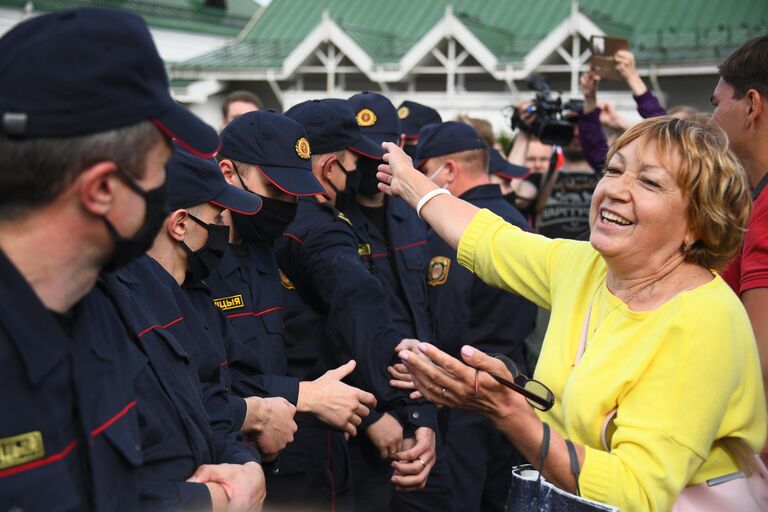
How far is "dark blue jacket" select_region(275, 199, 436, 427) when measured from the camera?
357cm

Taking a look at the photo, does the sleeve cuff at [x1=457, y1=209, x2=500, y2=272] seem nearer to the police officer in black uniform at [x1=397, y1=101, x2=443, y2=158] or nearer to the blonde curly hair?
the blonde curly hair

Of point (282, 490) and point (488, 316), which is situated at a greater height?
point (488, 316)

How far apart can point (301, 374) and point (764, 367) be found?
6.31 feet

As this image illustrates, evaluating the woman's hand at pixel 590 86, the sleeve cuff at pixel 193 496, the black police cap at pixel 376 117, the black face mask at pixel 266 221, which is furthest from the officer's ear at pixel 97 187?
the woman's hand at pixel 590 86

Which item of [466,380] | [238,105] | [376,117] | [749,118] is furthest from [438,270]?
[238,105]

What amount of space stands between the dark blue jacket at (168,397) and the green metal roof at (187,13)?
2360 cm

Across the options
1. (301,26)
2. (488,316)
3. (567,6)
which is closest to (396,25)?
(301,26)

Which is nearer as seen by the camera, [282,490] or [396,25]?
[282,490]

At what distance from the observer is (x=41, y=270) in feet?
5.39

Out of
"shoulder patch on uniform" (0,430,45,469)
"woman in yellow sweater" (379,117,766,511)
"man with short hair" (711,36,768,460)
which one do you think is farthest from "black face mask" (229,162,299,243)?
"shoulder patch on uniform" (0,430,45,469)

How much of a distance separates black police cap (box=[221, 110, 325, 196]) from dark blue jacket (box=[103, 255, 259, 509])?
1.00m

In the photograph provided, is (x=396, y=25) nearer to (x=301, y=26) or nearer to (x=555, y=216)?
(x=301, y=26)

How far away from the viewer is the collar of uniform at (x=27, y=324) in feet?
5.18

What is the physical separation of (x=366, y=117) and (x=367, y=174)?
2.28 feet
